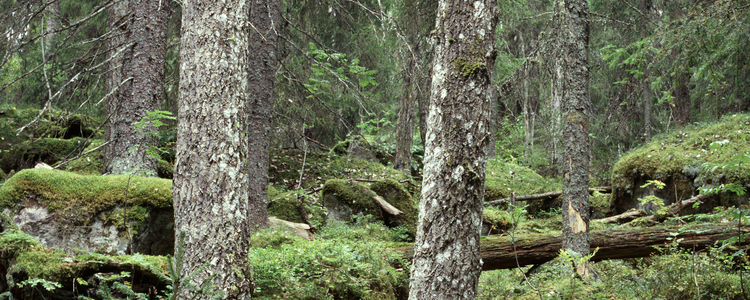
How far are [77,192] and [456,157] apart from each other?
4.46 metres

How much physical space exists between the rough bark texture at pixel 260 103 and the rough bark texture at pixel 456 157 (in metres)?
3.75

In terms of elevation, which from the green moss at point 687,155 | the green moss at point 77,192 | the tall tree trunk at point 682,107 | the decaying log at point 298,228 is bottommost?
the decaying log at point 298,228

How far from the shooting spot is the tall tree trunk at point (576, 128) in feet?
21.9

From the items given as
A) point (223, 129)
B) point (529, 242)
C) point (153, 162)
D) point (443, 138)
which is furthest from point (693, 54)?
point (153, 162)

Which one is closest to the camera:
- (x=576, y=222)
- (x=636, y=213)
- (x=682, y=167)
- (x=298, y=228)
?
(x=576, y=222)

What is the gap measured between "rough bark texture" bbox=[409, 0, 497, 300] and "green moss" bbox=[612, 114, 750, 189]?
23.7 feet

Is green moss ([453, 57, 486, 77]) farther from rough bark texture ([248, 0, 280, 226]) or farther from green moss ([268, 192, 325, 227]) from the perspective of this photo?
green moss ([268, 192, 325, 227])

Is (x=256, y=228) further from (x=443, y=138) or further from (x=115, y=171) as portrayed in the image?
(x=443, y=138)

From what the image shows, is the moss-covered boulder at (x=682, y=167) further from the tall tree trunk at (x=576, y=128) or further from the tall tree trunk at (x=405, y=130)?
the tall tree trunk at (x=405, y=130)

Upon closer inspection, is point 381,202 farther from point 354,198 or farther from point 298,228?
point 298,228

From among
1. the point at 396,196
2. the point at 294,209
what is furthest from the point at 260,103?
the point at 396,196

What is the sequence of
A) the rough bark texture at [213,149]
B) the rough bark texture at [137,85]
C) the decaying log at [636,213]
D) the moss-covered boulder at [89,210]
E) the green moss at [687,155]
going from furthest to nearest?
the green moss at [687,155] → the decaying log at [636,213] → the rough bark texture at [137,85] → the moss-covered boulder at [89,210] → the rough bark texture at [213,149]

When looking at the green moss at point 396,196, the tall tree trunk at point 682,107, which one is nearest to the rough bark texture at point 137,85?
the green moss at point 396,196

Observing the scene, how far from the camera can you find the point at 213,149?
4.01m
